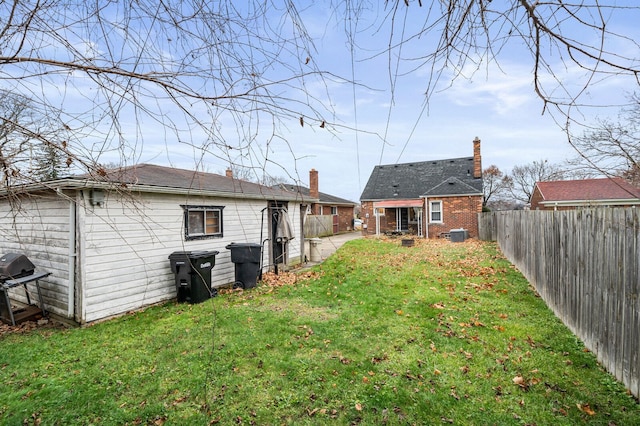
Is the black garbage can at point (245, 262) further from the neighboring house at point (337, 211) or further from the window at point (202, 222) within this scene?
the neighboring house at point (337, 211)

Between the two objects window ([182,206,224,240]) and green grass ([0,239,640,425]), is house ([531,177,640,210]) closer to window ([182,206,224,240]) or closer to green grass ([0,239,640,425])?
green grass ([0,239,640,425])

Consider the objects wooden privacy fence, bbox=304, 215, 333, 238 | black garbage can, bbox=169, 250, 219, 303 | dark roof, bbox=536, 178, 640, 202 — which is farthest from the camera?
wooden privacy fence, bbox=304, 215, 333, 238

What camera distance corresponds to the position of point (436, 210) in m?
20.6

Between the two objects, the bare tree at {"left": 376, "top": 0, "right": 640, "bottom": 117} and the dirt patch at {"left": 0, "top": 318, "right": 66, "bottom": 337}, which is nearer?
the bare tree at {"left": 376, "top": 0, "right": 640, "bottom": 117}

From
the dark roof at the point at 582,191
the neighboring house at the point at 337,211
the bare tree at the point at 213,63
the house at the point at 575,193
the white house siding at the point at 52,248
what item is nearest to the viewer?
the bare tree at the point at 213,63

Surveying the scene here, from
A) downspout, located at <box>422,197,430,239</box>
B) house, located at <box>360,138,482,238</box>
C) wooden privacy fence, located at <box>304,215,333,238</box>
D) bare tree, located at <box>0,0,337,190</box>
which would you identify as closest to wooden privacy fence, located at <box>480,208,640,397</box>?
bare tree, located at <box>0,0,337,190</box>

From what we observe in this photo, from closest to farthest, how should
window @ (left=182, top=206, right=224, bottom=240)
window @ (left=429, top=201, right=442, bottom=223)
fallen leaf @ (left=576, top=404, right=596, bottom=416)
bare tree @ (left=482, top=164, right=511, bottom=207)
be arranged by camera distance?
fallen leaf @ (left=576, top=404, right=596, bottom=416), window @ (left=182, top=206, right=224, bottom=240), window @ (left=429, top=201, right=442, bottom=223), bare tree @ (left=482, top=164, right=511, bottom=207)

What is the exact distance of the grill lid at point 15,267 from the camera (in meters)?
5.76

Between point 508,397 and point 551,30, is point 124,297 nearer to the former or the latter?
point 508,397

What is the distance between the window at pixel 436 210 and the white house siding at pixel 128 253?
53.1 feet

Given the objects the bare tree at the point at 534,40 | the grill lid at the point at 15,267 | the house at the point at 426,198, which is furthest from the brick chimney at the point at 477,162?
the grill lid at the point at 15,267

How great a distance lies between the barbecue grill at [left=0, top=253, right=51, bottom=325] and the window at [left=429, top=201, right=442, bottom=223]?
19.7 meters

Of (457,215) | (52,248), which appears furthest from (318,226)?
(52,248)

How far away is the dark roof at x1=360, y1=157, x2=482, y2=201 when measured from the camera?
20.4 m
